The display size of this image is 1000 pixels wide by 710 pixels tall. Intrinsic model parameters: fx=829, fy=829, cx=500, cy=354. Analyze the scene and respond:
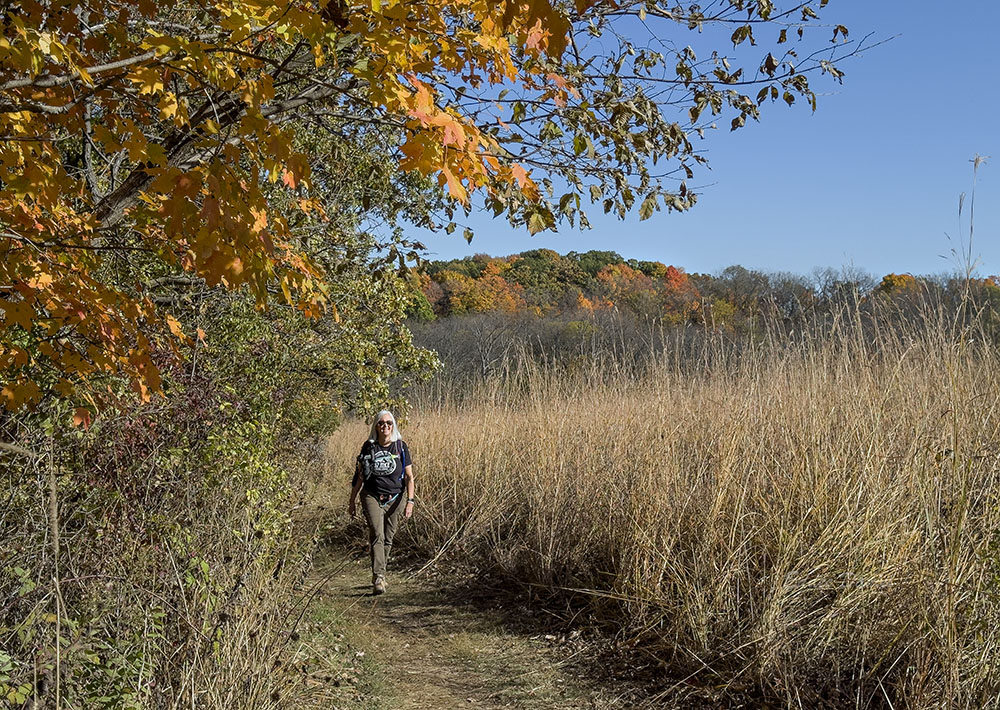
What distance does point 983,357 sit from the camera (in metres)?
5.37

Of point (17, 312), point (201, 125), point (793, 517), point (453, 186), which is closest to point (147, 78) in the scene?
point (201, 125)

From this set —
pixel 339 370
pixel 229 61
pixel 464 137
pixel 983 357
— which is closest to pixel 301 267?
pixel 229 61

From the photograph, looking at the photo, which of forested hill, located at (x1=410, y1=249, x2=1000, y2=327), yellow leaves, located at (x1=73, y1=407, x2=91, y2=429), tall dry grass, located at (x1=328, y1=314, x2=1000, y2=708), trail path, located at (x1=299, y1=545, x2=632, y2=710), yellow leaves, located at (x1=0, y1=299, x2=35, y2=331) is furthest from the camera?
forested hill, located at (x1=410, y1=249, x2=1000, y2=327)

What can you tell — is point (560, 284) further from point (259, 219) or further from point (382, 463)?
point (259, 219)

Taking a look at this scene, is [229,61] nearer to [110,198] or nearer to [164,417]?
[110,198]

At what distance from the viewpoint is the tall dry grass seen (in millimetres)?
3771

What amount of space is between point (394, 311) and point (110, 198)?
4.97 m

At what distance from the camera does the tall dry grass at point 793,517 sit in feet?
12.4

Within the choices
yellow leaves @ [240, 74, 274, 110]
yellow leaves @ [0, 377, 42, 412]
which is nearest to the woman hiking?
yellow leaves @ [0, 377, 42, 412]

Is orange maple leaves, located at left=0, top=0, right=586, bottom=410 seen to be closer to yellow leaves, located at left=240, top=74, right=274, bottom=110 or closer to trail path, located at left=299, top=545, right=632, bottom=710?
yellow leaves, located at left=240, top=74, right=274, bottom=110

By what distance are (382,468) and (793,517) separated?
3.77 m

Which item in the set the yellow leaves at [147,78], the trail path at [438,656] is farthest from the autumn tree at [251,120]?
the trail path at [438,656]

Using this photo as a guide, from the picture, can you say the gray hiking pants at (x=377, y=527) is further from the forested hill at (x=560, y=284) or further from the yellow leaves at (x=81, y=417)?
the forested hill at (x=560, y=284)

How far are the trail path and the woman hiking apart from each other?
43 centimetres
